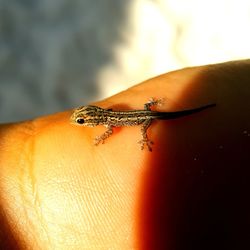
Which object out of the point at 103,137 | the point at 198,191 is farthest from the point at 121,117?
the point at 198,191

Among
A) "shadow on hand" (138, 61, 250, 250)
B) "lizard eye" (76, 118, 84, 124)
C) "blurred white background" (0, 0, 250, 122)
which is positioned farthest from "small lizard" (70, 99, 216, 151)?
"blurred white background" (0, 0, 250, 122)

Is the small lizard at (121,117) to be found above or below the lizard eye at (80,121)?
below

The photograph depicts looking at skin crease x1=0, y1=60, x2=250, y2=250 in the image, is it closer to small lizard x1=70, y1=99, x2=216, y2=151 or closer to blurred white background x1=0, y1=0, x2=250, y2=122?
small lizard x1=70, y1=99, x2=216, y2=151

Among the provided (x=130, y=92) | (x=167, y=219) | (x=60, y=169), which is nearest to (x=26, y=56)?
(x=130, y=92)

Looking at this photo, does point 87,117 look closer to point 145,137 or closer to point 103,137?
point 103,137

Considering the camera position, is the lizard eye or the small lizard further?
the lizard eye

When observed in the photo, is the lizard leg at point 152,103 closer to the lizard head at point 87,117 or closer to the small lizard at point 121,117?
the small lizard at point 121,117

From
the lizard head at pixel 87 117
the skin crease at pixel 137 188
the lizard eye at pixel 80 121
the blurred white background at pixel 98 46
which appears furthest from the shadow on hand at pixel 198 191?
the blurred white background at pixel 98 46

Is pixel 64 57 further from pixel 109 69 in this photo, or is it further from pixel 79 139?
pixel 79 139
